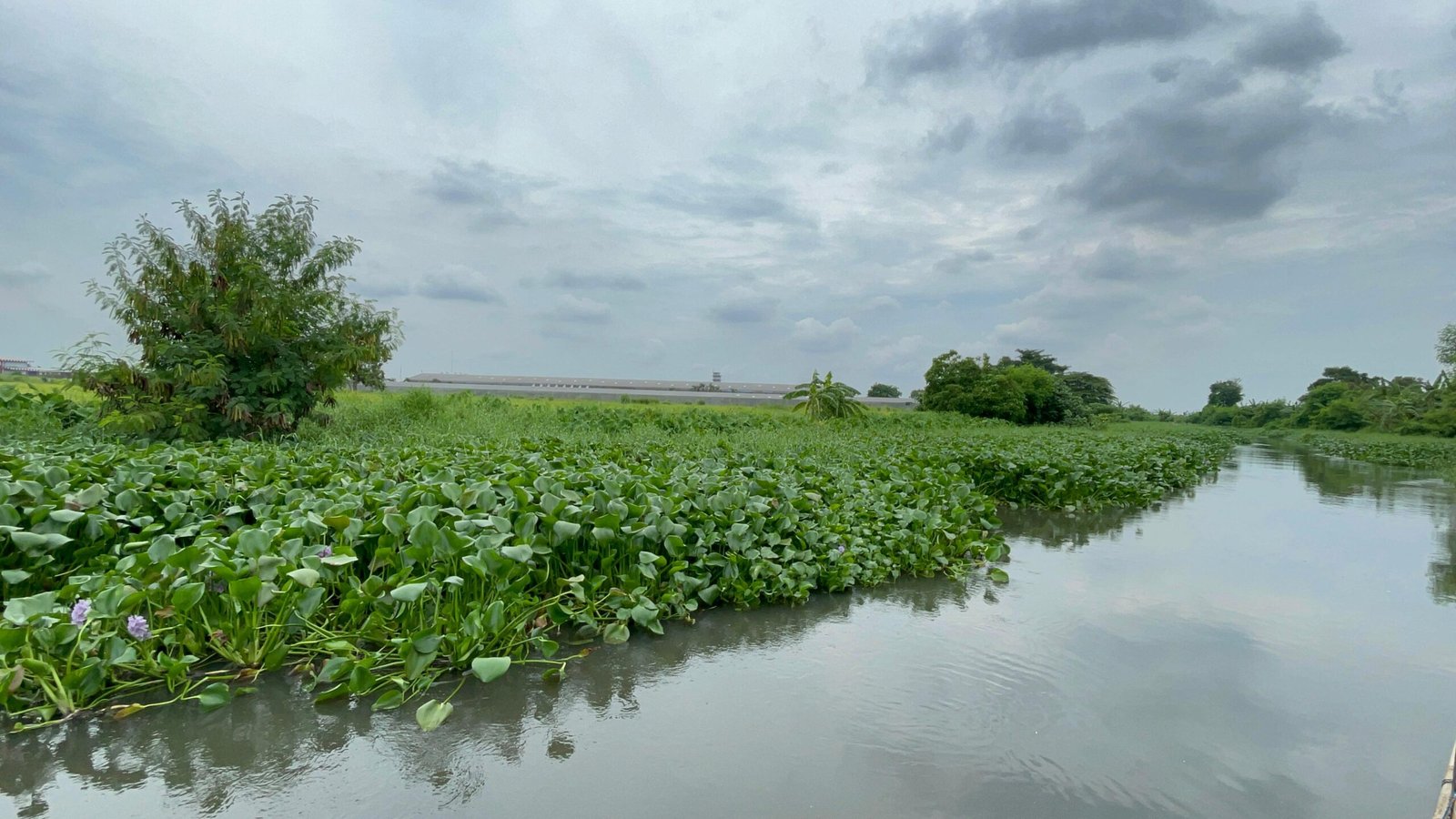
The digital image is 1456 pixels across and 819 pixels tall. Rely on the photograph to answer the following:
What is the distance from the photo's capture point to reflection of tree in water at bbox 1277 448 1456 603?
5.92 m

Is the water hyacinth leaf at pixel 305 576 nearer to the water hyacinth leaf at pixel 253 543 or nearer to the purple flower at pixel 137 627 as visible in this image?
the water hyacinth leaf at pixel 253 543

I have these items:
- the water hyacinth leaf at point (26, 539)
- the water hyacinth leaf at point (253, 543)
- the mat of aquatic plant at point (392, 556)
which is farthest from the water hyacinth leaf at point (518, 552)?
the water hyacinth leaf at point (26, 539)

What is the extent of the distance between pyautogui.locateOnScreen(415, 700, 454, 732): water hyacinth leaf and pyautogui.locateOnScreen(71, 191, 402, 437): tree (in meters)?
6.60

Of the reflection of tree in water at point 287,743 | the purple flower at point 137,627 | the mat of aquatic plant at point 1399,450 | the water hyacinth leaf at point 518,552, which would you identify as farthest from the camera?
the mat of aquatic plant at point 1399,450

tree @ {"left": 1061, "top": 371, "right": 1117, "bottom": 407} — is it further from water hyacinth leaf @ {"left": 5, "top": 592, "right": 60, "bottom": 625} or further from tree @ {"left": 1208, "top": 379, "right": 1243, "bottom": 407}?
water hyacinth leaf @ {"left": 5, "top": 592, "right": 60, "bottom": 625}

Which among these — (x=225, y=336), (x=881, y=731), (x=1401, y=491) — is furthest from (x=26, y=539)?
(x=1401, y=491)

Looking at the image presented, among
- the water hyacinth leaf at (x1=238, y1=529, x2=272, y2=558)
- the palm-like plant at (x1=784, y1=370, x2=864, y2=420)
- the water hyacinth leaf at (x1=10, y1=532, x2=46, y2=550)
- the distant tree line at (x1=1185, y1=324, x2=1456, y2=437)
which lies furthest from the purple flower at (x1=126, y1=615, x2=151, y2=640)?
the distant tree line at (x1=1185, y1=324, x2=1456, y2=437)

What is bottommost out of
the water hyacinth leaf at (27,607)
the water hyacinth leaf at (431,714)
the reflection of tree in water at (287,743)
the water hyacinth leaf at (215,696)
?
the reflection of tree in water at (287,743)

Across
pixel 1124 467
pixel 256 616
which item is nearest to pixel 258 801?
pixel 256 616

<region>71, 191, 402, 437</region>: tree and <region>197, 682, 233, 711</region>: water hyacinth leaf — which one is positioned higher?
<region>71, 191, 402, 437</region>: tree

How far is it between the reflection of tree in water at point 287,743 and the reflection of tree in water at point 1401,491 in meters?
5.59

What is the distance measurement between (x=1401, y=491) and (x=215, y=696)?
1425 cm

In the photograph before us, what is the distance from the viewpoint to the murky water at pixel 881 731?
230 centimetres

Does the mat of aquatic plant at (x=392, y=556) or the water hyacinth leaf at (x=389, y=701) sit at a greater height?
the mat of aquatic plant at (x=392, y=556)
